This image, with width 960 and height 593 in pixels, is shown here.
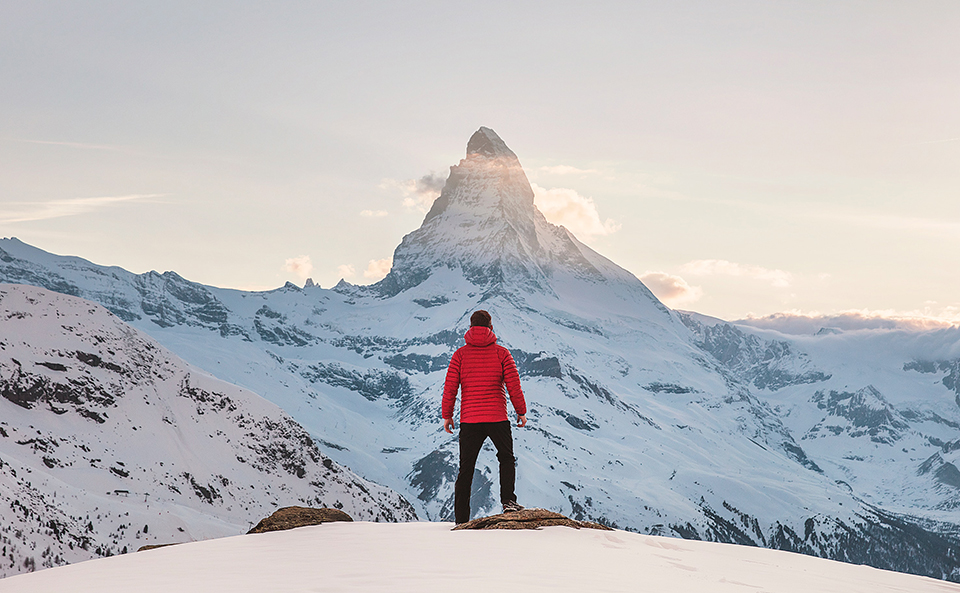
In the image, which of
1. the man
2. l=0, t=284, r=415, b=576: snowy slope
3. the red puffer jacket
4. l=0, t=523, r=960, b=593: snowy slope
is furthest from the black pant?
l=0, t=284, r=415, b=576: snowy slope

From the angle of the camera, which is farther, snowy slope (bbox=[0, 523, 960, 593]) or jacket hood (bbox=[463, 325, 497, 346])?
jacket hood (bbox=[463, 325, 497, 346])

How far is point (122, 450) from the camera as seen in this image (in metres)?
90.7

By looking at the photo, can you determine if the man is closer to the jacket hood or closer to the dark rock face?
the jacket hood

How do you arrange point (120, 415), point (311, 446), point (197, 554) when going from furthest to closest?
1. point (311, 446)
2. point (120, 415)
3. point (197, 554)

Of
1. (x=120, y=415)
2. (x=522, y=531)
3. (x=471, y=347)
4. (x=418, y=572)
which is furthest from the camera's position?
(x=120, y=415)

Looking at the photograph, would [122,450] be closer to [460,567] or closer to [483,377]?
[483,377]

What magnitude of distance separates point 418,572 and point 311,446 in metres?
116

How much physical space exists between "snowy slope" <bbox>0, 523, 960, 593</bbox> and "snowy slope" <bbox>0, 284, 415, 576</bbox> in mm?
44529

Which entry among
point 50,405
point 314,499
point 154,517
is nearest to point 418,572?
point 154,517

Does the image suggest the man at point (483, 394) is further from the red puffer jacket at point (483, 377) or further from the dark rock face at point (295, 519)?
the dark rock face at point (295, 519)

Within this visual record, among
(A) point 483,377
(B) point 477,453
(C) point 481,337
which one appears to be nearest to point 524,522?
(B) point 477,453

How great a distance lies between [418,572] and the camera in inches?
404

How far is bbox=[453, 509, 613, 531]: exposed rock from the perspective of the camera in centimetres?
1548

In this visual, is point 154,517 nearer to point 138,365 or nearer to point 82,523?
point 82,523
